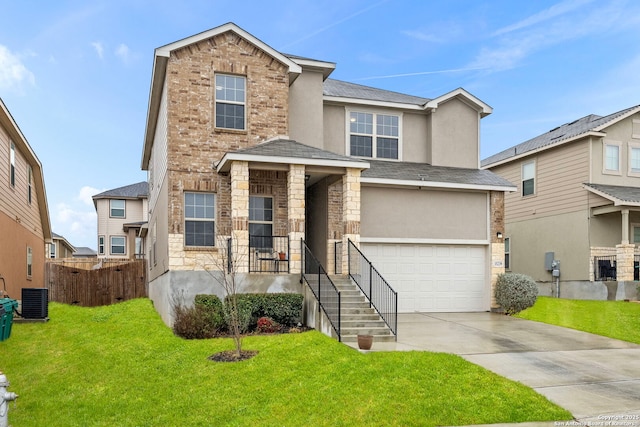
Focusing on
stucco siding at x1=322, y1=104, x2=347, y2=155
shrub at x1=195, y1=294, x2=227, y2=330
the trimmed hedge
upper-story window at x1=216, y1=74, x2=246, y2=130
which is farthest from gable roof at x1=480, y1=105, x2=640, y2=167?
shrub at x1=195, y1=294, x2=227, y2=330

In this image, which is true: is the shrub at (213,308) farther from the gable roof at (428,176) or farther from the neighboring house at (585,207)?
the neighboring house at (585,207)

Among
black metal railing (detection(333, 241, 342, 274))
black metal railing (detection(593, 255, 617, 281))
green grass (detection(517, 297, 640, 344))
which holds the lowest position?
green grass (detection(517, 297, 640, 344))

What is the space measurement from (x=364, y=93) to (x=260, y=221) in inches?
277

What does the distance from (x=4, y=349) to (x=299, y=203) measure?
25.1ft

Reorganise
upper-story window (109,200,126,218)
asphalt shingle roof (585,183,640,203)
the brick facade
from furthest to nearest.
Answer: upper-story window (109,200,126,218) → asphalt shingle roof (585,183,640,203) → the brick facade

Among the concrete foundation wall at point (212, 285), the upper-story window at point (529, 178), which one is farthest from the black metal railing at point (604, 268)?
the concrete foundation wall at point (212, 285)

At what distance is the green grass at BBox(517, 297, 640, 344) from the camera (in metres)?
13.6

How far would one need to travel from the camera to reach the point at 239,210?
42.2 ft

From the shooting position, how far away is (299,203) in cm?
1332

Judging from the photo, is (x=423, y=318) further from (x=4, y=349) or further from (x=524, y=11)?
(x=524, y=11)

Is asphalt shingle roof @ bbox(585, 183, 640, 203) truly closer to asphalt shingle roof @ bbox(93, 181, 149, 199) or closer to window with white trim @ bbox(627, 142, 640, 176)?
window with white trim @ bbox(627, 142, 640, 176)

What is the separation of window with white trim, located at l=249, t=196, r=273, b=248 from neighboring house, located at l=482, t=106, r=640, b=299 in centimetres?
1328

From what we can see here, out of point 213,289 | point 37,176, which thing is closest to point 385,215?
point 213,289

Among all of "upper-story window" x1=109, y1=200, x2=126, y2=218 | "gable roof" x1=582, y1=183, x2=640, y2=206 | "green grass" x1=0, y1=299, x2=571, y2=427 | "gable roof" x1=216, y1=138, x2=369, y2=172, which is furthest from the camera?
"upper-story window" x1=109, y1=200, x2=126, y2=218
